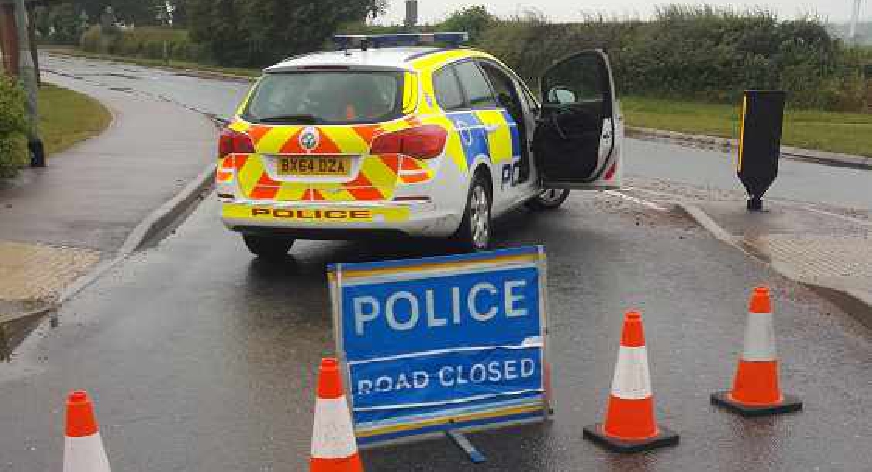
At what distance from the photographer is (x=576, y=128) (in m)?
9.15

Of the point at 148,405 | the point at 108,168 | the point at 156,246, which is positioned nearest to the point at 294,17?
the point at 108,168

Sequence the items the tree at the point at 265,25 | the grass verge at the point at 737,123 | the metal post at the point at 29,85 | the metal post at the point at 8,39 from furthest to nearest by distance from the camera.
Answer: the tree at the point at 265,25 → the metal post at the point at 8,39 → the grass verge at the point at 737,123 → the metal post at the point at 29,85

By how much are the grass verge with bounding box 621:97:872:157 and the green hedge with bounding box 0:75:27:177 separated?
1280cm

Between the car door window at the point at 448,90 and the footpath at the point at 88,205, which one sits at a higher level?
the car door window at the point at 448,90

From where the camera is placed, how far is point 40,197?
10.8 m

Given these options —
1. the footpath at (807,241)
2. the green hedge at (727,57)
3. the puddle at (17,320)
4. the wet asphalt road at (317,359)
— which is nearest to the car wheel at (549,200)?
the footpath at (807,241)

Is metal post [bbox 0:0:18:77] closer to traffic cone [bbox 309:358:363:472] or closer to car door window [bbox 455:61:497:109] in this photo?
car door window [bbox 455:61:497:109]

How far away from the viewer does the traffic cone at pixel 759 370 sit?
4715mm

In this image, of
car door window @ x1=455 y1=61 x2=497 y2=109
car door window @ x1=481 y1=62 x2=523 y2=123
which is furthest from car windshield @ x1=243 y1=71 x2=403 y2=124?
car door window @ x1=481 y1=62 x2=523 y2=123

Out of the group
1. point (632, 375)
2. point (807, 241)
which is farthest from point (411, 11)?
point (632, 375)

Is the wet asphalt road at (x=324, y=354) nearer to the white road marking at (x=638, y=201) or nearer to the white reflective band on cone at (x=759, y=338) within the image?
the white reflective band on cone at (x=759, y=338)

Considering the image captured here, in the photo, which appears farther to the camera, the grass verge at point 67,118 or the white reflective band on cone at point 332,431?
the grass verge at point 67,118

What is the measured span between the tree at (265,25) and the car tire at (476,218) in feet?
146

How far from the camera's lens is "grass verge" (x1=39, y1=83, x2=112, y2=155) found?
17.1 m
